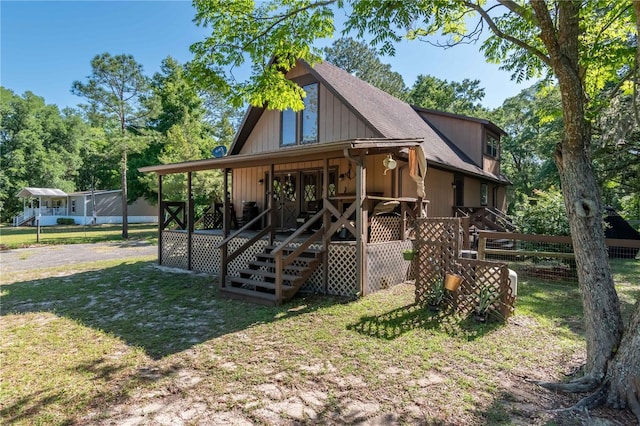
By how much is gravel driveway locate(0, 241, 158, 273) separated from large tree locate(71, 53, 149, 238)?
176 inches

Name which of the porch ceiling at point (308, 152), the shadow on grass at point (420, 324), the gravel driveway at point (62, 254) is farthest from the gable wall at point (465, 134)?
the gravel driveway at point (62, 254)

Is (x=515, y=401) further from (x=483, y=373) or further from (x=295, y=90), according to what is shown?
(x=295, y=90)

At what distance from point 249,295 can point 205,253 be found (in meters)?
3.60

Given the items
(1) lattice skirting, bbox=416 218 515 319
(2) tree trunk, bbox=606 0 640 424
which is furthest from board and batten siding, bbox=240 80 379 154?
(2) tree trunk, bbox=606 0 640 424

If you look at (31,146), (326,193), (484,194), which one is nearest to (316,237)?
(326,193)

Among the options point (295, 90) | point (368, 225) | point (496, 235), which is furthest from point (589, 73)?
point (295, 90)

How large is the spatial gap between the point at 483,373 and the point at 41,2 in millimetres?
13974

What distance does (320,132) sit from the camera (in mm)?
10859

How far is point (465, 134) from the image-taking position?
53.1ft

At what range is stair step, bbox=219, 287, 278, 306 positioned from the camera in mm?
6777

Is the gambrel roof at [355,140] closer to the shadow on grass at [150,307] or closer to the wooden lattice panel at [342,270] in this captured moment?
the wooden lattice panel at [342,270]

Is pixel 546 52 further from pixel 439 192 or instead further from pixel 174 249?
pixel 174 249

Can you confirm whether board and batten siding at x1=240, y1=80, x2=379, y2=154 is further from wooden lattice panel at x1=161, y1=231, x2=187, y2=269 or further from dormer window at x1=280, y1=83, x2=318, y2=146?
wooden lattice panel at x1=161, y1=231, x2=187, y2=269

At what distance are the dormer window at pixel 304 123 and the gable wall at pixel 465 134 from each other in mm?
8390
